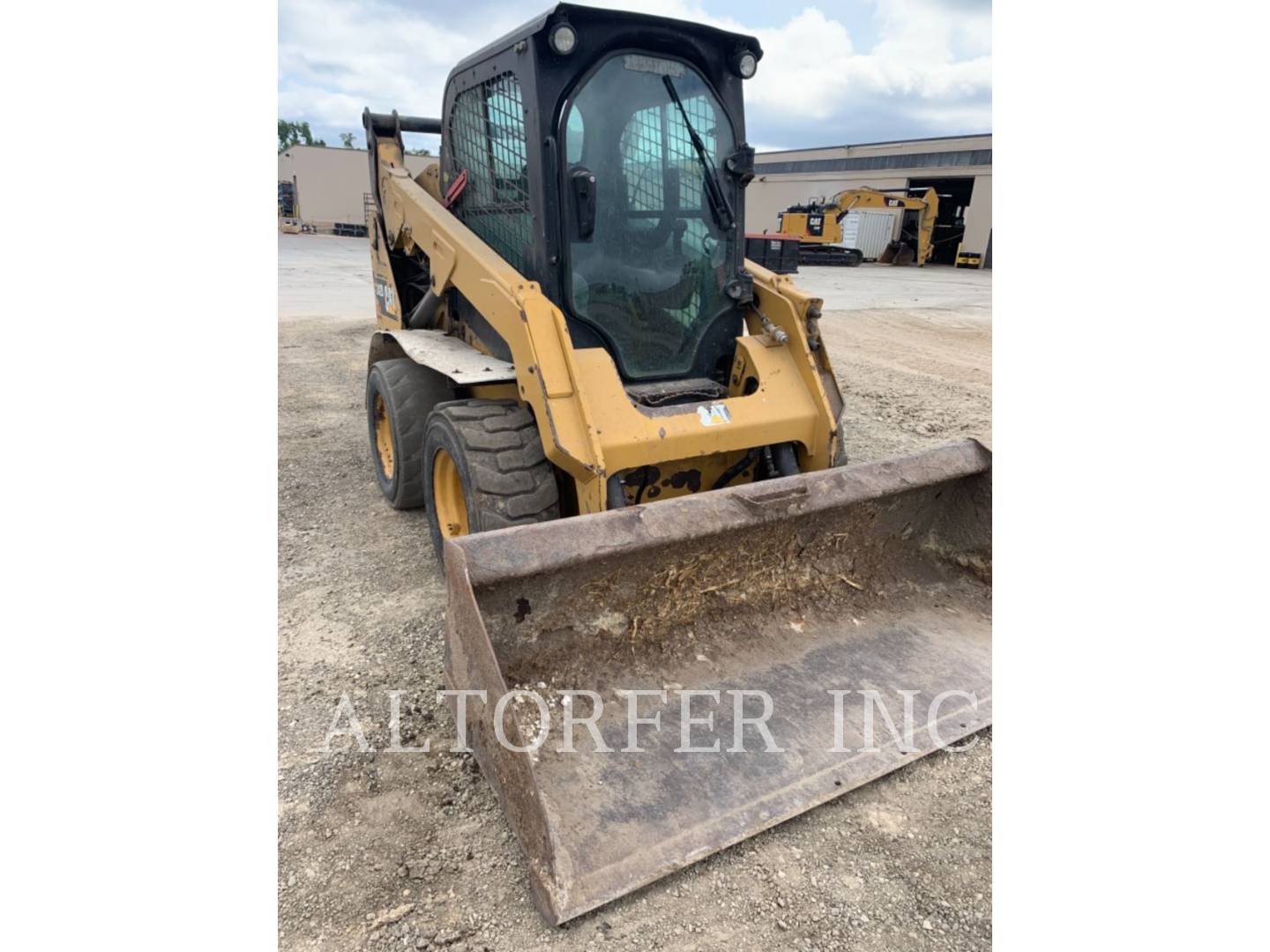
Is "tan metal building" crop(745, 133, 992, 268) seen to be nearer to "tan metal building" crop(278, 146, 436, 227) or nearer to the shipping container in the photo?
the shipping container

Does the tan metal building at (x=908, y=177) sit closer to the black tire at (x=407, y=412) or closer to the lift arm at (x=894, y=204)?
the lift arm at (x=894, y=204)

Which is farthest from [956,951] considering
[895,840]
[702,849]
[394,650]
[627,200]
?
[627,200]

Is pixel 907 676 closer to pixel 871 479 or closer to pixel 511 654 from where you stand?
pixel 871 479

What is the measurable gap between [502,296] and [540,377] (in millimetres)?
457

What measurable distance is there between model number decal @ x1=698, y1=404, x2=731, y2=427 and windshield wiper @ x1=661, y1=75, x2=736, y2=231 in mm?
938

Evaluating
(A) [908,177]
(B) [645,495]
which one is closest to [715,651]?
(B) [645,495]

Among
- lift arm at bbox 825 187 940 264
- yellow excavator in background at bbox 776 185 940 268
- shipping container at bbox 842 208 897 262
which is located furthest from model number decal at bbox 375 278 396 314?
shipping container at bbox 842 208 897 262

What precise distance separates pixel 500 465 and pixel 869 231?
25.2m

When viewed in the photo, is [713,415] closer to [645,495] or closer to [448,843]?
[645,495]

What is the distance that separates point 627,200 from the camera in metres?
3.27

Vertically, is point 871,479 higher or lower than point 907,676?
higher

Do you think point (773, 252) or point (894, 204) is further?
point (894, 204)

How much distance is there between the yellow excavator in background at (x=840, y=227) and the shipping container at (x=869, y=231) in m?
0.21

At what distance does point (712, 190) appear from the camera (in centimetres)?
350
